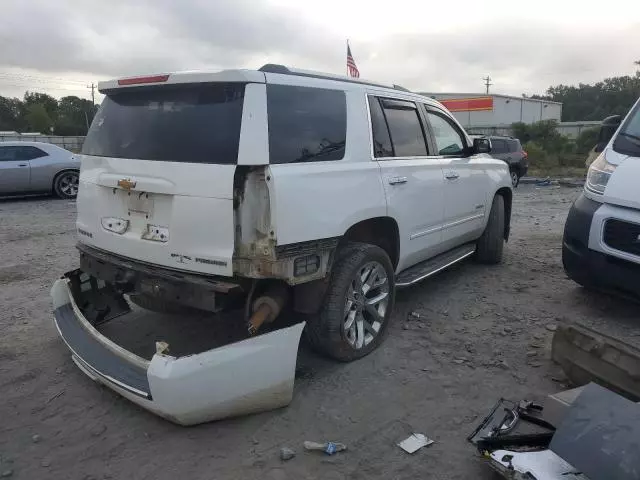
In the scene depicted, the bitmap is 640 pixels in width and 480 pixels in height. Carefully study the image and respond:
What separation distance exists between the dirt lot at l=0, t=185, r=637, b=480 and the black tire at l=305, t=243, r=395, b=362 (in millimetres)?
158

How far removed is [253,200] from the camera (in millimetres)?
3133

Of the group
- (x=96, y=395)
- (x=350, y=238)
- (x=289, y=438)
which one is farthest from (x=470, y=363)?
(x=96, y=395)

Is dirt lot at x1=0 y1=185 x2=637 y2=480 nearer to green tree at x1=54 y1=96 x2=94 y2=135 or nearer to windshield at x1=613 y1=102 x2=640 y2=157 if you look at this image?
windshield at x1=613 y1=102 x2=640 y2=157

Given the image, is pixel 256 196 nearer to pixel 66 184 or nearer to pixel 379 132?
pixel 379 132

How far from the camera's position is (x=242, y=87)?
323 cm

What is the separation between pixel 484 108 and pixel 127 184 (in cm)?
4129

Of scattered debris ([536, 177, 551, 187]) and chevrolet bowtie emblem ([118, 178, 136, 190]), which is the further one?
scattered debris ([536, 177, 551, 187])

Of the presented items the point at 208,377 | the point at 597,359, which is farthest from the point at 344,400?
the point at 597,359

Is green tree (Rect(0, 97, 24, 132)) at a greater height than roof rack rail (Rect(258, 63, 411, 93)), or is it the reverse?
green tree (Rect(0, 97, 24, 132))

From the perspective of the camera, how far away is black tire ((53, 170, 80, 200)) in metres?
13.0

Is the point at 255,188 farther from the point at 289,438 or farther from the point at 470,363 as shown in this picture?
the point at 470,363

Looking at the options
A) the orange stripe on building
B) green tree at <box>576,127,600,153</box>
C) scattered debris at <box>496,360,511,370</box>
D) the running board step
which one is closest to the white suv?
the running board step

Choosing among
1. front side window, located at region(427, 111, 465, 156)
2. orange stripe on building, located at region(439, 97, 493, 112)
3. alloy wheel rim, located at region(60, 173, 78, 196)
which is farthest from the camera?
orange stripe on building, located at region(439, 97, 493, 112)

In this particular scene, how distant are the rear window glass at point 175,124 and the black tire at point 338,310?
1114 mm
